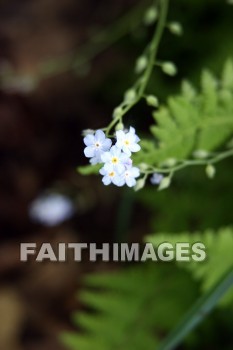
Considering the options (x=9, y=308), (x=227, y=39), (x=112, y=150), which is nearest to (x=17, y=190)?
(x=9, y=308)

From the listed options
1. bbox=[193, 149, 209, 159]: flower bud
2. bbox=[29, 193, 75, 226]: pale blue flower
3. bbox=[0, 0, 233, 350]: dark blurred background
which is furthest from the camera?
bbox=[29, 193, 75, 226]: pale blue flower

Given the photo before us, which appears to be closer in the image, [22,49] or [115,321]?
[115,321]

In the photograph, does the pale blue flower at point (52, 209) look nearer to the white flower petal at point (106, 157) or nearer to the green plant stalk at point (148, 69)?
the green plant stalk at point (148, 69)

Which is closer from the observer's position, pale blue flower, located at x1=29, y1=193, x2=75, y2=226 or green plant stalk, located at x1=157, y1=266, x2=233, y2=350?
green plant stalk, located at x1=157, y1=266, x2=233, y2=350

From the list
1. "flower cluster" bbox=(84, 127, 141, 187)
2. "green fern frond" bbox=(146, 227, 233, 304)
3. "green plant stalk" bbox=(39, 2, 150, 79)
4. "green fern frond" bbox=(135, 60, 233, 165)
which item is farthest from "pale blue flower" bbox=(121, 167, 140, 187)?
"green plant stalk" bbox=(39, 2, 150, 79)

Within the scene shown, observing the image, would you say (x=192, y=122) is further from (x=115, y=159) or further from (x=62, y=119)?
(x=62, y=119)

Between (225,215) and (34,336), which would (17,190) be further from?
(225,215)

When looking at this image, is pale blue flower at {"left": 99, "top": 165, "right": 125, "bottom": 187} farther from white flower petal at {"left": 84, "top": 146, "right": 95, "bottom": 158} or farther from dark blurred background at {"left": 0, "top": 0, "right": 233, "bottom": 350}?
dark blurred background at {"left": 0, "top": 0, "right": 233, "bottom": 350}
